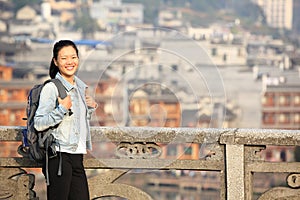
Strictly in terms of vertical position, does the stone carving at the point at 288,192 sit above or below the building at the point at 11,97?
below

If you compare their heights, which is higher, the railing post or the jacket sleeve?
the jacket sleeve

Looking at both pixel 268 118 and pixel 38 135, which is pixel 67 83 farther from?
pixel 268 118

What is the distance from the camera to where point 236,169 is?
473cm

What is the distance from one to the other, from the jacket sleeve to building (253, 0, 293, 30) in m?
105

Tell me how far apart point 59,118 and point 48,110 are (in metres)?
0.05

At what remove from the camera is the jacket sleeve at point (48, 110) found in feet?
14.1

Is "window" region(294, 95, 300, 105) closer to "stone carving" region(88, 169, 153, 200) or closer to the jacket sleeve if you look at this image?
"stone carving" region(88, 169, 153, 200)

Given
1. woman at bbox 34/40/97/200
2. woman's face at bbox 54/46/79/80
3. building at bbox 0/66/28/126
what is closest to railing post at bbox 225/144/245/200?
woman at bbox 34/40/97/200

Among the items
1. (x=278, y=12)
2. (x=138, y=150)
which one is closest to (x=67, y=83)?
(x=138, y=150)

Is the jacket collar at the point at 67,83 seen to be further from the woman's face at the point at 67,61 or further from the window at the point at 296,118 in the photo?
the window at the point at 296,118

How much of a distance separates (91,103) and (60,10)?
295ft

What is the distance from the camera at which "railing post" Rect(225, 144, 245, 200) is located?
473cm

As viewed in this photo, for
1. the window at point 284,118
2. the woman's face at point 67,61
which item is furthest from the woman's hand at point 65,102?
the window at point 284,118

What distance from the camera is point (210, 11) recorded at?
10100cm
